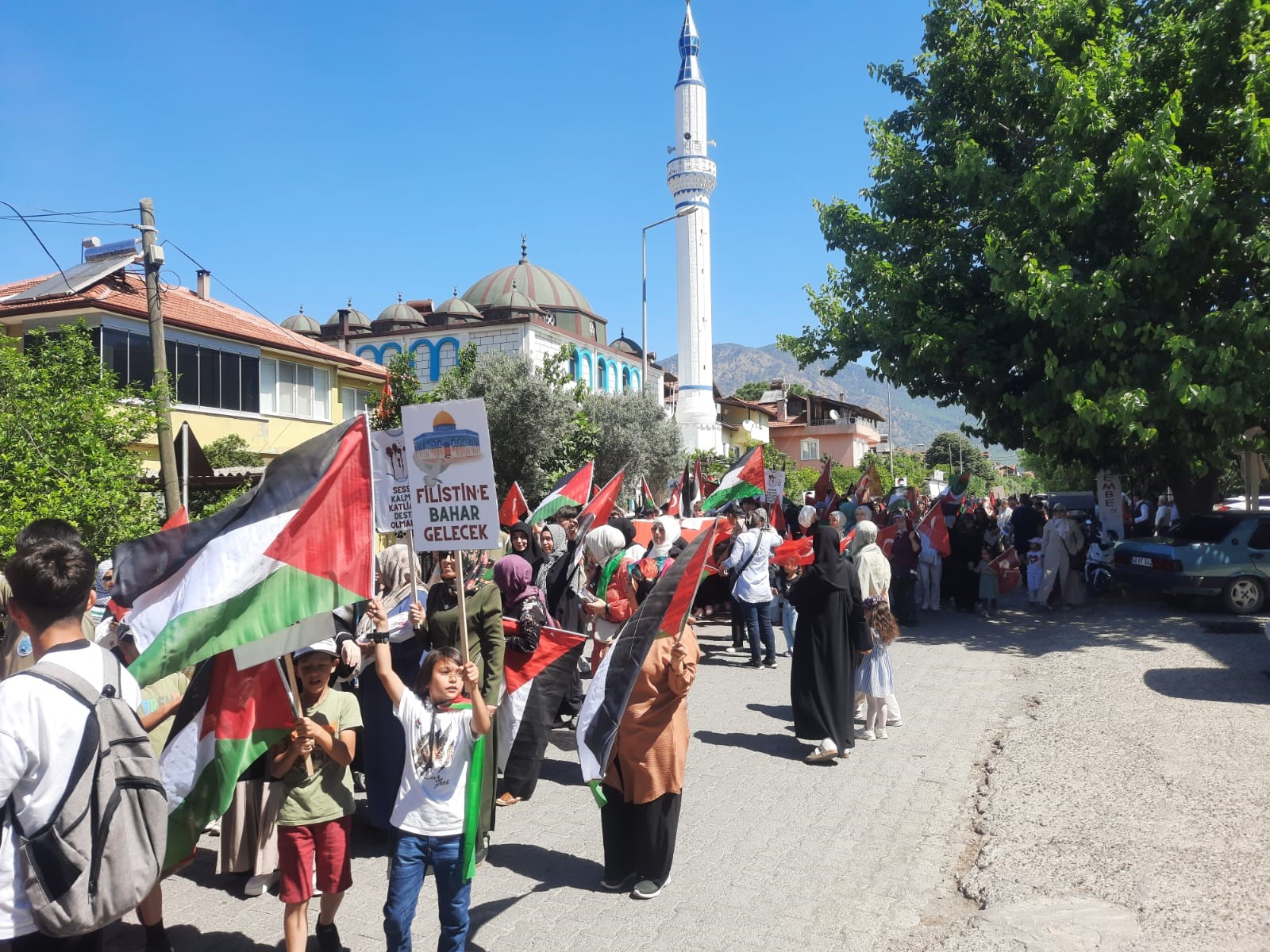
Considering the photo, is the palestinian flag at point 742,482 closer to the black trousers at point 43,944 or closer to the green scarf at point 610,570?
the green scarf at point 610,570

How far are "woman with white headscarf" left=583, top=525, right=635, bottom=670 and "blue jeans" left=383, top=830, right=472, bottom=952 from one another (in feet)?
11.1

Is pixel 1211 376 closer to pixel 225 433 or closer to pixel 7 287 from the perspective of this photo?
pixel 225 433

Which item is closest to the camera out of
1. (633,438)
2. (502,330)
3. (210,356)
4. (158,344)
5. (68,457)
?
(68,457)

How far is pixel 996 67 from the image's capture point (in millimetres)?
15359

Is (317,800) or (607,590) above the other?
(607,590)

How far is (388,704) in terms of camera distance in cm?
518

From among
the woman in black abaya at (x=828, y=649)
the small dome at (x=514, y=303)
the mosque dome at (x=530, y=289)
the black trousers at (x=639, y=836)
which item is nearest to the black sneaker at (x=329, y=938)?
the black trousers at (x=639, y=836)

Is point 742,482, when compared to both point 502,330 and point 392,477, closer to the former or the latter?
point 392,477

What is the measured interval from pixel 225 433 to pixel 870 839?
24.0 meters

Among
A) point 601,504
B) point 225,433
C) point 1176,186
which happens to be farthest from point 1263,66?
point 225,433

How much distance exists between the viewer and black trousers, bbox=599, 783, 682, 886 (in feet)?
16.2

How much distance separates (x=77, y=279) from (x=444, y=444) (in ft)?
77.8

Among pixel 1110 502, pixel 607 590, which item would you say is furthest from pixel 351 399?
pixel 607 590

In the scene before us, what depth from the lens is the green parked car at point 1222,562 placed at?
546 inches
